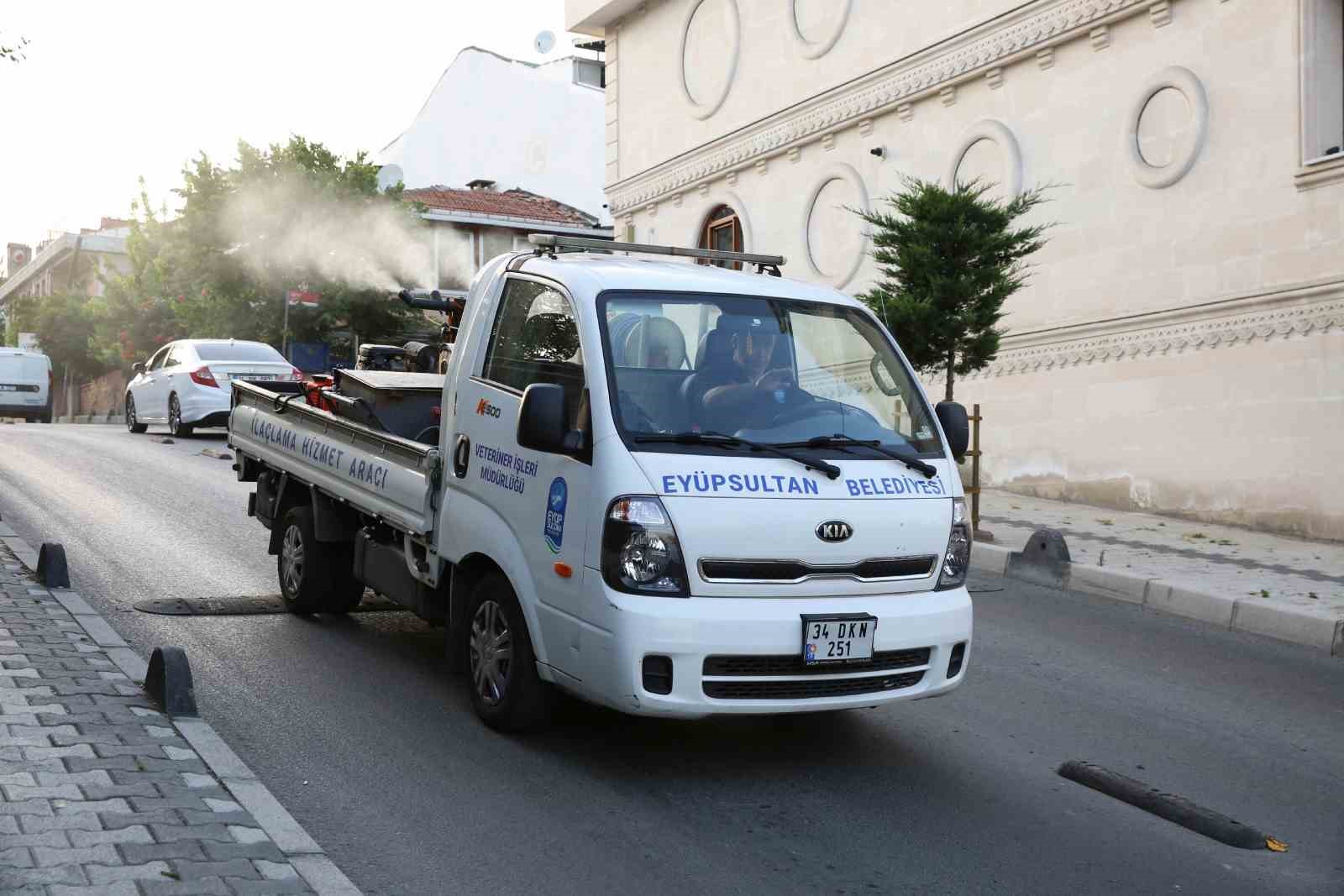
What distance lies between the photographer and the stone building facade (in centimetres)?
1324

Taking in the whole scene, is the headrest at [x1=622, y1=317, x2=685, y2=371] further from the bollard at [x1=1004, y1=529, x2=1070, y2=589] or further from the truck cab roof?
the bollard at [x1=1004, y1=529, x2=1070, y2=589]

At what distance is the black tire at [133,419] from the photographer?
23.3 meters

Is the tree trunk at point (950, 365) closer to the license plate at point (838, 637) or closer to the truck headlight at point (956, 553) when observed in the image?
the truck headlight at point (956, 553)

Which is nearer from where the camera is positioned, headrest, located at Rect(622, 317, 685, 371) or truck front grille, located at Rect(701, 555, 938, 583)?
truck front grille, located at Rect(701, 555, 938, 583)

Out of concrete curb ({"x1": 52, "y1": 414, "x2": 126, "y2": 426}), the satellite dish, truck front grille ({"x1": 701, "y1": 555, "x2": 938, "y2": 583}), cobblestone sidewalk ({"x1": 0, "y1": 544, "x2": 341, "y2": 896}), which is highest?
the satellite dish

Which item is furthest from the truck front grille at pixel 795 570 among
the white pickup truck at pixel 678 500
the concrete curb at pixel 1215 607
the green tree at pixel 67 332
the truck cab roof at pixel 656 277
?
the green tree at pixel 67 332

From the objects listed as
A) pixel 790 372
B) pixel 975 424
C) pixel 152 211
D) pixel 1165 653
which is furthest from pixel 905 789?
pixel 152 211

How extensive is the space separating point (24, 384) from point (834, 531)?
3098cm

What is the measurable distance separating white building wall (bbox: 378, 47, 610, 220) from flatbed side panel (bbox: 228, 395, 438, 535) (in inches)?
1578

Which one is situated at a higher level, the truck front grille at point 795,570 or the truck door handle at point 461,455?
the truck door handle at point 461,455

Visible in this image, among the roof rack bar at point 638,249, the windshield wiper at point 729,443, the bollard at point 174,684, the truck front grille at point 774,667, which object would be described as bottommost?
the bollard at point 174,684

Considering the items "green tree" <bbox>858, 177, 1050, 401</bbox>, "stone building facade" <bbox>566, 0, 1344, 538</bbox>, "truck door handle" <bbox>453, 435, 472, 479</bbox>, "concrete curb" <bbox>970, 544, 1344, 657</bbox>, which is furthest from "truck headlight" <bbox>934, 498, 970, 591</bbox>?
"stone building facade" <bbox>566, 0, 1344, 538</bbox>

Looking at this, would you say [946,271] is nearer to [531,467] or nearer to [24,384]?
[531,467]

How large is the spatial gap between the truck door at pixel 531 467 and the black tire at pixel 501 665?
136mm
